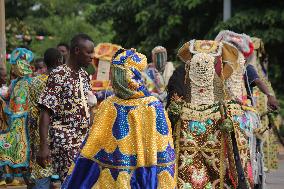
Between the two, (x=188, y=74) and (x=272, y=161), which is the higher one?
(x=188, y=74)

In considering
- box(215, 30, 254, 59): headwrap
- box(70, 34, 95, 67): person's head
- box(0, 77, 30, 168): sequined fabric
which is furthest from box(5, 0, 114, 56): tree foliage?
box(70, 34, 95, 67): person's head

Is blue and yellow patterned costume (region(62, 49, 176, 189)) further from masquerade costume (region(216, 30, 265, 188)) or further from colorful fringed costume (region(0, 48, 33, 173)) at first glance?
colorful fringed costume (region(0, 48, 33, 173))

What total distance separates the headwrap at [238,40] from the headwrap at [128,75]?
14.4ft

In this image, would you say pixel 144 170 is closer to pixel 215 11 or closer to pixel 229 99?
pixel 229 99

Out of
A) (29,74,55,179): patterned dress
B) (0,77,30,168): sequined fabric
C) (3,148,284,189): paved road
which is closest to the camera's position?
(29,74,55,179): patterned dress

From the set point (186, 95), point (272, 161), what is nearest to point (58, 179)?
point (186, 95)

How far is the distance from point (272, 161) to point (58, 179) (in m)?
6.65

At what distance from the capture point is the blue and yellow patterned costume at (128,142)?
21.6ft

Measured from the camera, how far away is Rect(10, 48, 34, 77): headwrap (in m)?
11.2

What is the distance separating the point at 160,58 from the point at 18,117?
4.31 metres

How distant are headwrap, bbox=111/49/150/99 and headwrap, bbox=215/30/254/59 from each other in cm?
439

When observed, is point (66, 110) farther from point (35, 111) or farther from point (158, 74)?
point (158, 74)

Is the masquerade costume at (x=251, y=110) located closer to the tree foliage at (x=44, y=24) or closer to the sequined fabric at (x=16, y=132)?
the sequined fabric at (x=16, y=132)

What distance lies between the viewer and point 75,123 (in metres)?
7.94
